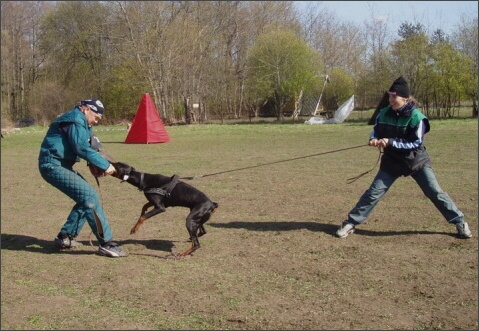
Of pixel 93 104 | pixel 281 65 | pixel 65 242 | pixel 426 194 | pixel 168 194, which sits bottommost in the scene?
pixel 65 242

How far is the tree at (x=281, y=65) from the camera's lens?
37188mm

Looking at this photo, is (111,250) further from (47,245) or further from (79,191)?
(47,245)

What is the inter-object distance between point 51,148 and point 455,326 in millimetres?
4397

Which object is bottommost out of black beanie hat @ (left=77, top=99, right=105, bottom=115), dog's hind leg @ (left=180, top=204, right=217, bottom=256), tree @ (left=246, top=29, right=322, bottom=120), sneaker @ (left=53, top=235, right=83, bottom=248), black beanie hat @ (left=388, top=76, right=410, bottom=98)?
sneaker @ (left=53, top=235, right=83, bottom=248)

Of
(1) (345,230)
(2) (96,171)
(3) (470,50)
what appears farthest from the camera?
(3) (470,50)

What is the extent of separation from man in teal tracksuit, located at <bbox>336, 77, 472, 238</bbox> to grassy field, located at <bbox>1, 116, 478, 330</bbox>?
10.9 inches

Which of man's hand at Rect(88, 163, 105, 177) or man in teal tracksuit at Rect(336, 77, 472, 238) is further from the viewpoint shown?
man in teal tracksuit at Rect(336, 77, 472, 238)

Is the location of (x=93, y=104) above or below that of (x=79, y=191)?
above

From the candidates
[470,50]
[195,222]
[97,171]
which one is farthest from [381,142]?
[470,50]

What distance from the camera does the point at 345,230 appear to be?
659 cm

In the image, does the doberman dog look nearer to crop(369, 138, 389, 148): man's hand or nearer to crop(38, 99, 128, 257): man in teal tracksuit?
crop(38, 99, 128, 257): man in teal tracksuit

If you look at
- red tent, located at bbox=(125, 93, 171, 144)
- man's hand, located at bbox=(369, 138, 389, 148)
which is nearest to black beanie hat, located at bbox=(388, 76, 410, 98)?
man's hand, located at bbox=(369, 138, 389, 148)

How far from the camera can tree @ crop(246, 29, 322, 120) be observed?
3719cm

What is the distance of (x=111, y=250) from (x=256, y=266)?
169cm
